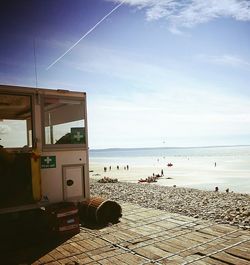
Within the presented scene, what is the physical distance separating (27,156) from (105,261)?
3.25 m

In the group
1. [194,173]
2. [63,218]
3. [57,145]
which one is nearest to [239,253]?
[63,218]

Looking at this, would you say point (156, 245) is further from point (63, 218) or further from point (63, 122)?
point (63, 122)

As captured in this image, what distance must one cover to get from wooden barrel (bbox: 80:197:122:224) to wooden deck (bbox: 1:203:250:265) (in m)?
0.60

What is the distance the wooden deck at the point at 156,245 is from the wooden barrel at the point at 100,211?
0.60 metres

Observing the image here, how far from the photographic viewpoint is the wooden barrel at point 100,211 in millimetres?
8680

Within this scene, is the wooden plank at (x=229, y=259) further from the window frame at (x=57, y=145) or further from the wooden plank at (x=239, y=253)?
the window frame at (x=57, y=145)

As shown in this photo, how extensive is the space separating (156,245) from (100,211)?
2796 millimetres

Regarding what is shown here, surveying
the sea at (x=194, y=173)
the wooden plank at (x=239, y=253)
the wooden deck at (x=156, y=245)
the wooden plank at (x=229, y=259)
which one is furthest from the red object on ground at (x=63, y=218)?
the sea at (x=194, y=173)

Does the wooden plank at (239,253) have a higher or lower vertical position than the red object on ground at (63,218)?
lower

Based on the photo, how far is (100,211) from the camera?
8805 mm

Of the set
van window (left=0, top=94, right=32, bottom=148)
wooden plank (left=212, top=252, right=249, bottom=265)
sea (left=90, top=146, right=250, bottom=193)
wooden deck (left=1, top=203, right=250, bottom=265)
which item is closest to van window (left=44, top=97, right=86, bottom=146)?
van window (left=0, top=94, right=32, bottom=148)

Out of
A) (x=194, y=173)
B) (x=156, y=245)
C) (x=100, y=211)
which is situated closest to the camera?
(x=156, y=245)

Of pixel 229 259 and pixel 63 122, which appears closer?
pixel 229 259

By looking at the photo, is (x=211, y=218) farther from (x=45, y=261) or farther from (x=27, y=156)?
(x=27, y=156)
